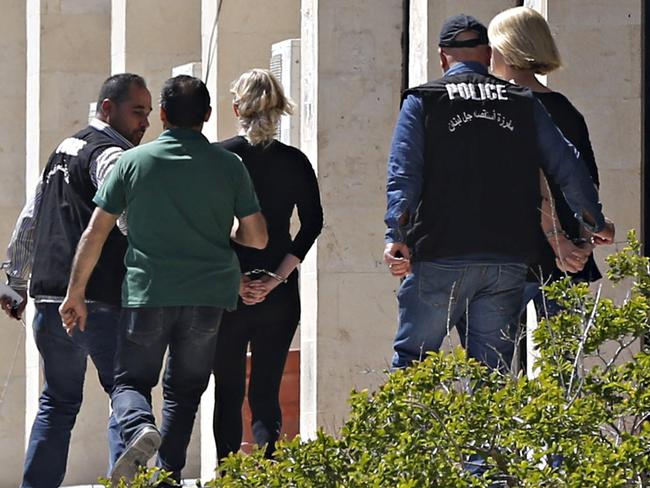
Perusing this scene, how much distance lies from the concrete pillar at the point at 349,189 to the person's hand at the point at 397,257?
3309mm

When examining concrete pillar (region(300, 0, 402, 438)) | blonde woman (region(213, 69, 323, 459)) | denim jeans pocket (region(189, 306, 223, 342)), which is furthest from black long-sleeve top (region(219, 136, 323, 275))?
concrete pillar (region(300, 0, 402, 438))

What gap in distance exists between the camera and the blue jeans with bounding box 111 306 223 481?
7539 mm

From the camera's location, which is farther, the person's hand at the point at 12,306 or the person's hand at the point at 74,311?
the person's hand at the point at 12,306

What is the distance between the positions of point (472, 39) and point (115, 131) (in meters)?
1.61

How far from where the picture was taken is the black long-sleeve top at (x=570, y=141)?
24.5 feet

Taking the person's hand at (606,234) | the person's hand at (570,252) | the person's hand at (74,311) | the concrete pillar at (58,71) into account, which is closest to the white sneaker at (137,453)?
the person's hand at (74,311)

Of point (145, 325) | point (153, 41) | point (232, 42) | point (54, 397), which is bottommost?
point (54, 397)

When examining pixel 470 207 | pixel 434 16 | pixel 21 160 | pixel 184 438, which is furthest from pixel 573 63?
pixel 21 160

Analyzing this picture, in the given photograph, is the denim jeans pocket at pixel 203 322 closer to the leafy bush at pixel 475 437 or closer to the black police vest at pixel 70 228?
the black police vest at pixel 70 228

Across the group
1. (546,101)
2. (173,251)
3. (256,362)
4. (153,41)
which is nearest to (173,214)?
(173,251)

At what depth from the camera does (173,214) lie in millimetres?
7547

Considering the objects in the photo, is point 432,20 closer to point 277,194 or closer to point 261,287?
point 277,194

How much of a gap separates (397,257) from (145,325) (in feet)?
3.22

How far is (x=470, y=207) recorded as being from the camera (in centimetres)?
722
